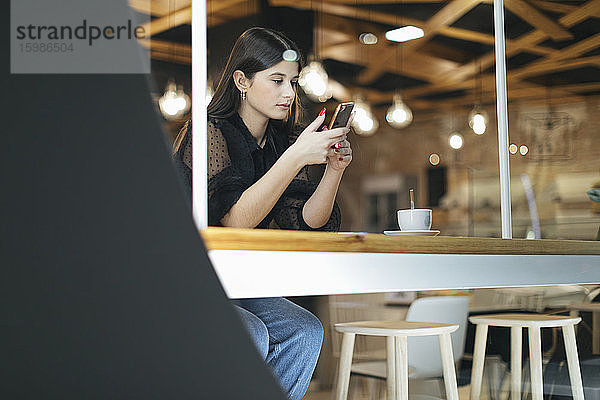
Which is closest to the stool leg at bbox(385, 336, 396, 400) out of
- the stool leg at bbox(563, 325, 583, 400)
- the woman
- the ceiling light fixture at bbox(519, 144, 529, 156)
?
the woman

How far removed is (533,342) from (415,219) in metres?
0.85

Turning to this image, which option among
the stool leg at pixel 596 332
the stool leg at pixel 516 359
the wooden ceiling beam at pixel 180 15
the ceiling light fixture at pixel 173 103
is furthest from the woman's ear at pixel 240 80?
the wooden ceiling beam at pixel 180 15

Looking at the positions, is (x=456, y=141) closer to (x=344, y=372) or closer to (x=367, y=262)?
(x=344, y=372)

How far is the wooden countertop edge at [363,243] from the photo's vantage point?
1.00 m

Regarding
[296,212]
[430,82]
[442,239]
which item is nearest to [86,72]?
[442,239]

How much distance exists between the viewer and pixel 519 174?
21.7ft

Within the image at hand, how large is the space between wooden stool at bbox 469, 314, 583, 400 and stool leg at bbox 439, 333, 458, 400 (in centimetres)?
32

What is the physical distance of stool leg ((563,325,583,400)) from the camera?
2191 mm

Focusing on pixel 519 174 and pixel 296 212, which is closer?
pixel 296 212

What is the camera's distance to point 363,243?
3.96 feet

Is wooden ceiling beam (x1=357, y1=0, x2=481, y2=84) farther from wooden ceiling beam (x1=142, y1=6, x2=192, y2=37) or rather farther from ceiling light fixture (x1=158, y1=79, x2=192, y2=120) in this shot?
ceiling light fixture (x1=158, y1=79, x2=192, y2=120)

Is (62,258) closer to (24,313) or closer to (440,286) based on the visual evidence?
(24,313)

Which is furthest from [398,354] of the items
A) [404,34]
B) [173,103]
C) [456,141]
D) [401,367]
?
[456,141]

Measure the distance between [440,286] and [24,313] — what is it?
1.16 m
